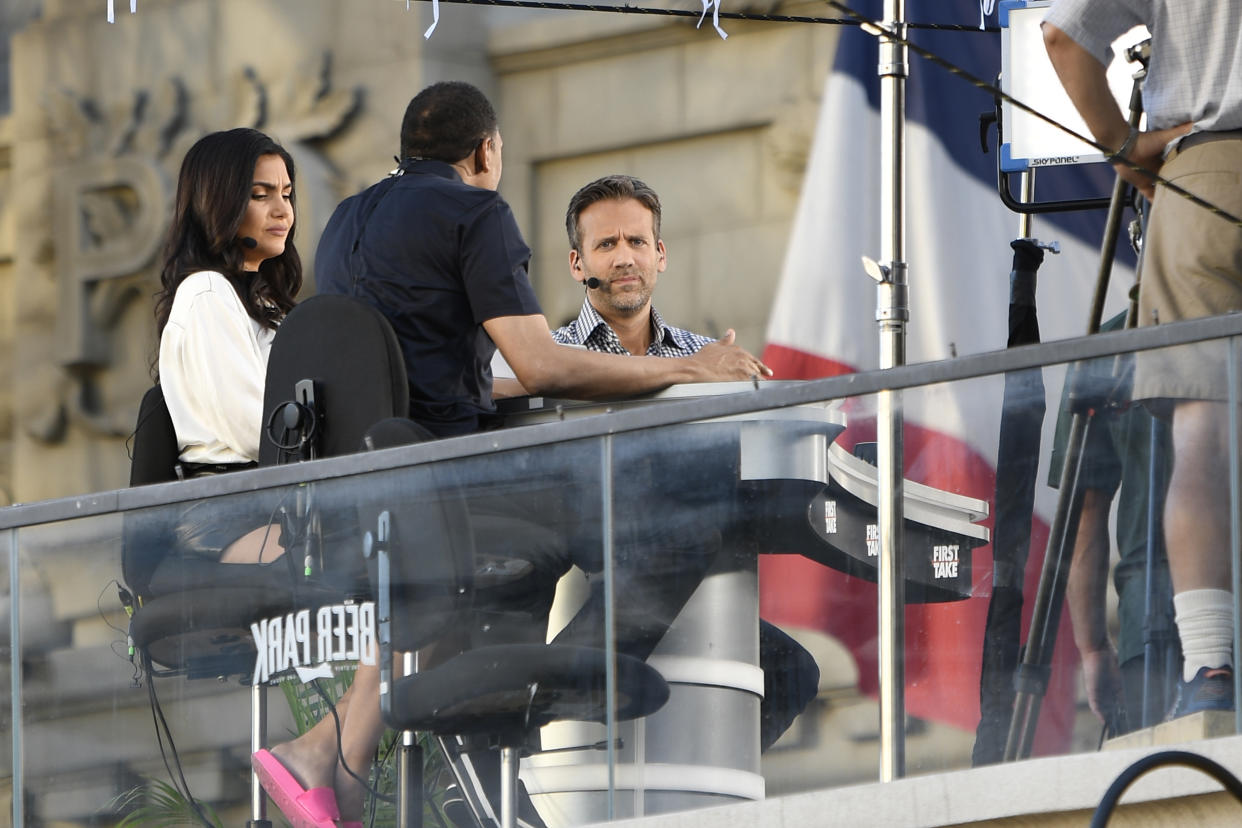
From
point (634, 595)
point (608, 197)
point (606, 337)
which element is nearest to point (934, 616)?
point (634, 595)

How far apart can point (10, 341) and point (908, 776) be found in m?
10.6

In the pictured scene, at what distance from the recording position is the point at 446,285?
6.03 metres

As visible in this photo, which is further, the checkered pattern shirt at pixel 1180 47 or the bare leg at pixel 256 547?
the bare leg at pixel 256 547

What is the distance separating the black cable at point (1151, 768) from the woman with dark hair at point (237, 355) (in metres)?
1.98

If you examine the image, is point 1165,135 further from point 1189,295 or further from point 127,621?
point 127,621

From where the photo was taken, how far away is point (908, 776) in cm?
519

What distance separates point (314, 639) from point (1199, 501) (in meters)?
1.98

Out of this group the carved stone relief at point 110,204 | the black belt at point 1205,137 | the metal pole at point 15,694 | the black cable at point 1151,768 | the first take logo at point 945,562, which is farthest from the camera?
the carved stone relief at point 110,204

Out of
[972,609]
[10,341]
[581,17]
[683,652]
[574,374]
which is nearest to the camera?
[972,609]

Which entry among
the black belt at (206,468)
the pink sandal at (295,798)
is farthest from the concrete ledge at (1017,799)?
the black belt at (206,468)

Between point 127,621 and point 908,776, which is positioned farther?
point 127,621

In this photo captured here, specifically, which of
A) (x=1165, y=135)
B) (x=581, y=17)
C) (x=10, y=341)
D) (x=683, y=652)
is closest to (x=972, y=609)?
(x=683, y=652)

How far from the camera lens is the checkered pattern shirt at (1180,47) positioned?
17.5 ft

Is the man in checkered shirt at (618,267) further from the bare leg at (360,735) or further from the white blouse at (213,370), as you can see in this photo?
the bare leg at (360,735)
